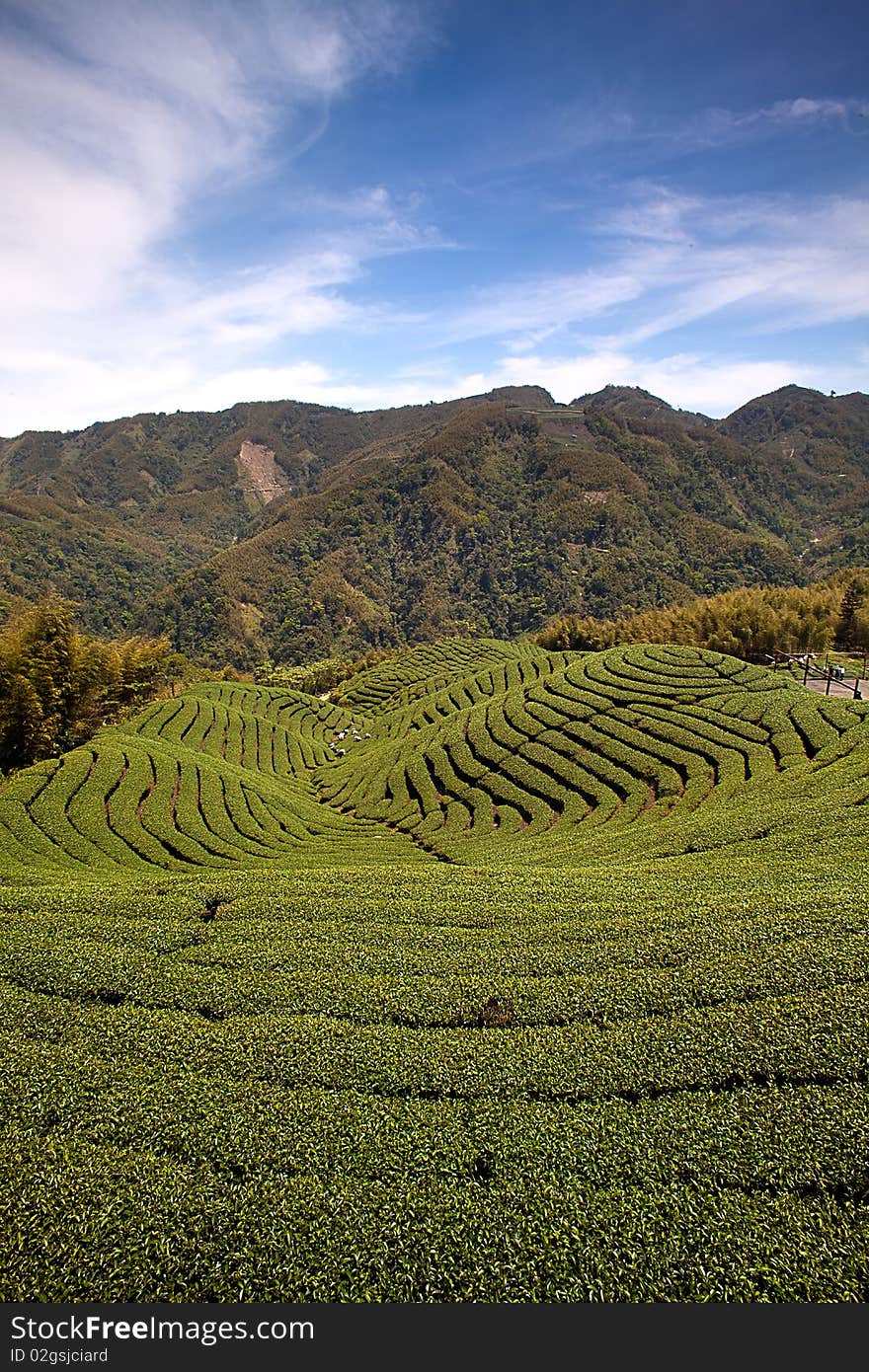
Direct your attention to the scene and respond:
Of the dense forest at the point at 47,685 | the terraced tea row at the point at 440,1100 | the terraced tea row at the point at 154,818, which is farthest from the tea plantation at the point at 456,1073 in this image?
the dense forest at the point at 47,685

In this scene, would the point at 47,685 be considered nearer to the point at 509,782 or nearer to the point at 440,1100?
the point at 509,782

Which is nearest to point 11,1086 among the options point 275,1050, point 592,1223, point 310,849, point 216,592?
point 275,1050

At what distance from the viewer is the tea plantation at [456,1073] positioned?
7.76 meters

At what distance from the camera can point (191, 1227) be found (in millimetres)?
8102

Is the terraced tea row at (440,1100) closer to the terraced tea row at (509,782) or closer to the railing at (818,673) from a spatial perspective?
the terraced tea row at (509,782)

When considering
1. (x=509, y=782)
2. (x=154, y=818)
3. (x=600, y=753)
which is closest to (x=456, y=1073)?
(x=154, y=818)

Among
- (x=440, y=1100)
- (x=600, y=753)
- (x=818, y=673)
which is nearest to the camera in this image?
(x=440, y=1100)

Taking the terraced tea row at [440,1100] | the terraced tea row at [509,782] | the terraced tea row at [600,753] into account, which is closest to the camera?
the terraced tea row at [440,1100]

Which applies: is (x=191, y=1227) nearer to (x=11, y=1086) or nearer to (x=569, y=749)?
(x=11, y=1086)

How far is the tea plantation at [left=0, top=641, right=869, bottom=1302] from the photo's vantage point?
7762mm

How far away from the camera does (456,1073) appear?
424 inches

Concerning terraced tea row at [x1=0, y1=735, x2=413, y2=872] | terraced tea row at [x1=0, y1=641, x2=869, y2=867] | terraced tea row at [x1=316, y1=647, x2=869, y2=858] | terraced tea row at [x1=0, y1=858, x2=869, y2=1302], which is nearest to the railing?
terraced tea row at [x1=0, y1=641, x2=869, y2=867]

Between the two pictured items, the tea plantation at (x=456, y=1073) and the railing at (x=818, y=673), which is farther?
the railing at (x=818, y=673)

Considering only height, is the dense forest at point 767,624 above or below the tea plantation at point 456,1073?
above
